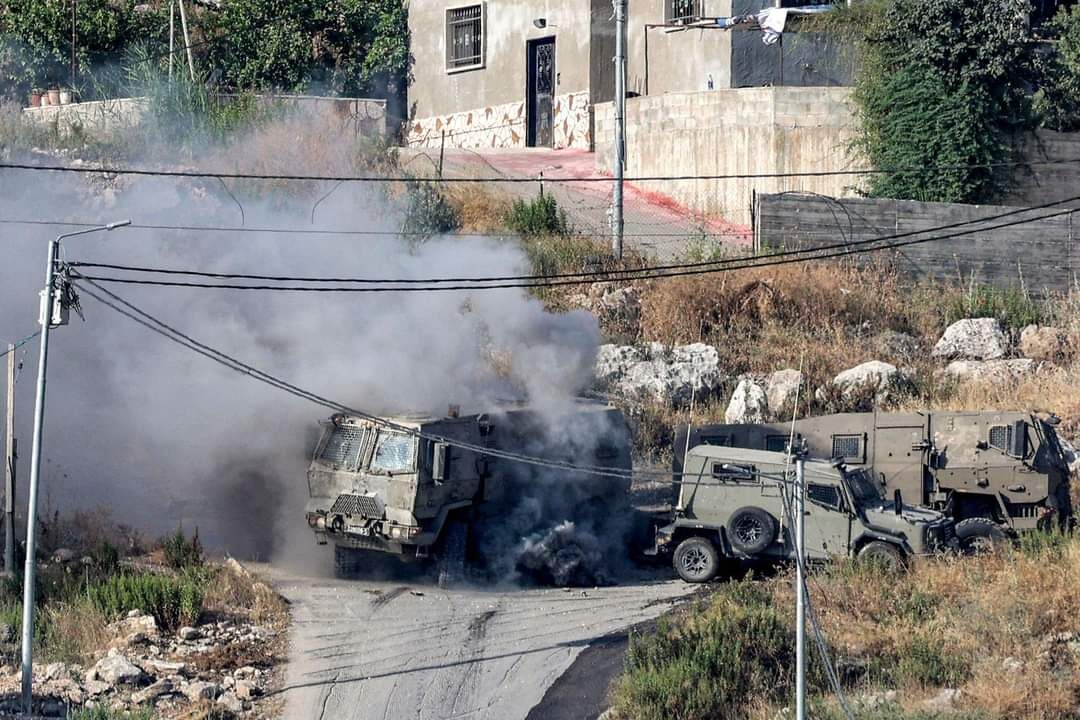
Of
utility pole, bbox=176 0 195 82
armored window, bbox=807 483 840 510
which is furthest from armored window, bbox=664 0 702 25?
armored window, bbox=807 483 840 510

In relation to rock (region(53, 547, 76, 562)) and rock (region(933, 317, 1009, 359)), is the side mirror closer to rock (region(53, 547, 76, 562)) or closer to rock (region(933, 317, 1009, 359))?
rock (region(53, 547, 76, 562))

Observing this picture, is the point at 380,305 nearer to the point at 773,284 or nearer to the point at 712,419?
the point at 712,419

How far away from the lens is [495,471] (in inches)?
869

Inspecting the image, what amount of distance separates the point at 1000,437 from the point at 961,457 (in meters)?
0.62

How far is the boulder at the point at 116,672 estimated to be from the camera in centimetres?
1786

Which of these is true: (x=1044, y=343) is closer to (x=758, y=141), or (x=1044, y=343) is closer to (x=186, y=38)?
(x=758, y=141)

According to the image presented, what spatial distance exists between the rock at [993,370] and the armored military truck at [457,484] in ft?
31.0

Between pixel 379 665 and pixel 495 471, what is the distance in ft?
13.7

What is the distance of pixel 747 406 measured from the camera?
28641 mm

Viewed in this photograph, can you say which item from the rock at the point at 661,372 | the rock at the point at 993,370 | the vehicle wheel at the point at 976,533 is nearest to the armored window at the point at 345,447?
the rock at the point at 661,372

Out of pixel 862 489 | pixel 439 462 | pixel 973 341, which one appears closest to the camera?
pixel 439 462

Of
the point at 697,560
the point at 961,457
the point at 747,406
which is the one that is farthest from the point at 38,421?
the point at 747,406

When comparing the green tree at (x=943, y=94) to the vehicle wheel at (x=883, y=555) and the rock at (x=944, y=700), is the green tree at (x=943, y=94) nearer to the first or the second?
the vehicle wheel at (x=883, y=555)

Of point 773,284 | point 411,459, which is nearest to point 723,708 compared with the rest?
point 411,459
